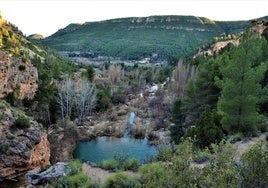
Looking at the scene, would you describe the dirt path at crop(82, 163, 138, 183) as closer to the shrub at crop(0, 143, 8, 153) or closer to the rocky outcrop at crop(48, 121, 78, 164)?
the shrub at crop(0, 143, 8, 153)

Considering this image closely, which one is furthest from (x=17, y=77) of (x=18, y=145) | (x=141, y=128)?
(x=141, y=128)

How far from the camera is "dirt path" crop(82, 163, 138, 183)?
20.2 m

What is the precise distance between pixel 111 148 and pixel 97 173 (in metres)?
19.2

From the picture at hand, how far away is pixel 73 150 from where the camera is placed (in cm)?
3950

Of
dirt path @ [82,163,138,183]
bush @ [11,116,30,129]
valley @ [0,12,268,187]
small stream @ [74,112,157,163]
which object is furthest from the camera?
small stream @ [74,112,157,163]

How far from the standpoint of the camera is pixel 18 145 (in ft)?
98.2

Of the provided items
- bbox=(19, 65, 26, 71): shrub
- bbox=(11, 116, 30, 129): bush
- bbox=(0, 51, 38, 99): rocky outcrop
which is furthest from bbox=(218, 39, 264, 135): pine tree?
bbox=(19, 65, 26, 71): shrub

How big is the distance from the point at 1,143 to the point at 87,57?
13801 centimetres

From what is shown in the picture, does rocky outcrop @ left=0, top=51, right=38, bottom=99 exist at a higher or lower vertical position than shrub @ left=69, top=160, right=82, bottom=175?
higher

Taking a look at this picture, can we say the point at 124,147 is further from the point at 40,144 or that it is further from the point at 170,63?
the point at 170,63

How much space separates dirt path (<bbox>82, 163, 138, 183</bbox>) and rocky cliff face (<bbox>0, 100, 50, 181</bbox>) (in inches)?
348

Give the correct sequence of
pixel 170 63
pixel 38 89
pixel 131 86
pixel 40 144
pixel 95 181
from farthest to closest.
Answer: pixel 170 63
pixel 131 86
pixel 38 89
pixel 40 144
pixel 95 181

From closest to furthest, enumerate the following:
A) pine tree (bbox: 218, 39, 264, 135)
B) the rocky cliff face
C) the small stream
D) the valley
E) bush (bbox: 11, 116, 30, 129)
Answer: the valley < pine tree (bbox: 218, 39, 264, 135) < the rocky cliff face < bush (bbox: 11, 116, 30, 129) < the small stream

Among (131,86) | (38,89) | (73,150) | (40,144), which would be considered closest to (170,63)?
(131,86)
